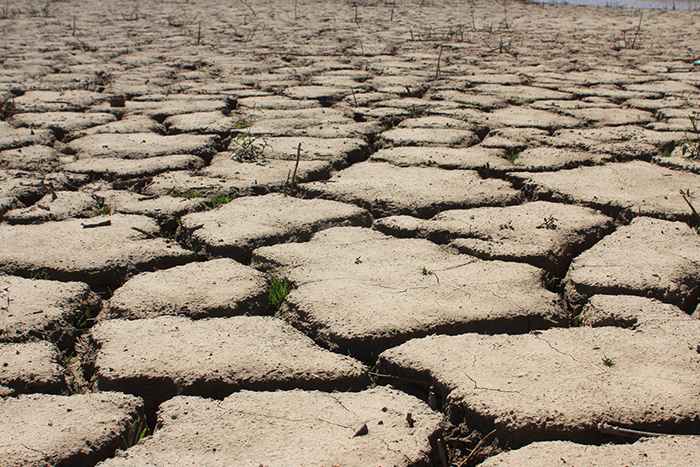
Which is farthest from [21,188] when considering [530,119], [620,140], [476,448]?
[620,140]

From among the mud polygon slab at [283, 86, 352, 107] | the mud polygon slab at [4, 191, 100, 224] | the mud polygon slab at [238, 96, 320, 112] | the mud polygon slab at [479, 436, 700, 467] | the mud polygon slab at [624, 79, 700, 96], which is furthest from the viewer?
the mud polygon slab at [624, 79, 700, 96]

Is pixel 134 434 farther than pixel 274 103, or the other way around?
pixel 274 103

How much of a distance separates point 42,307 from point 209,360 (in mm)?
453

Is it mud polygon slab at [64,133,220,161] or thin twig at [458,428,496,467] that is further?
mud polygon slab at [64,133,220,161]

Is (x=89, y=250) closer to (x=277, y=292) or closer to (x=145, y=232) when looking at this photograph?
(x=145, y=232)

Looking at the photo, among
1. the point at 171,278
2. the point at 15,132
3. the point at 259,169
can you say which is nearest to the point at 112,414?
the point at 171,278

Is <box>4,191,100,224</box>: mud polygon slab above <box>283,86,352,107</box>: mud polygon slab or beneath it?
beneath

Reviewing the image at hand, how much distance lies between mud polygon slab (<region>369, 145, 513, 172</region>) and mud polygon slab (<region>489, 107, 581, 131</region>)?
1.36 ft

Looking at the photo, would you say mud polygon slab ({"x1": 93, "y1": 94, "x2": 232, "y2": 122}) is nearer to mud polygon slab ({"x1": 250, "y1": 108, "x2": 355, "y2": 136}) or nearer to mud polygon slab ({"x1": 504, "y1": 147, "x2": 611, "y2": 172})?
mud polygon slab ({"x1": 250, "y1": 108, "x2": 355, "y2": 136})

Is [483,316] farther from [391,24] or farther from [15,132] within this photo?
[391,24]

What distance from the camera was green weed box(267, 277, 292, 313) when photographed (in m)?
1.51

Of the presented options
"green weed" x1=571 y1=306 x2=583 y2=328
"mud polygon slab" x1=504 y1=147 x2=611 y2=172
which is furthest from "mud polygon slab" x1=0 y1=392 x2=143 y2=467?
"mud polygon slab" x1=504 y1=147 x2=611 y2=172

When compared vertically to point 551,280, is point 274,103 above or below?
above

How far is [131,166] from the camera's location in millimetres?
2336
